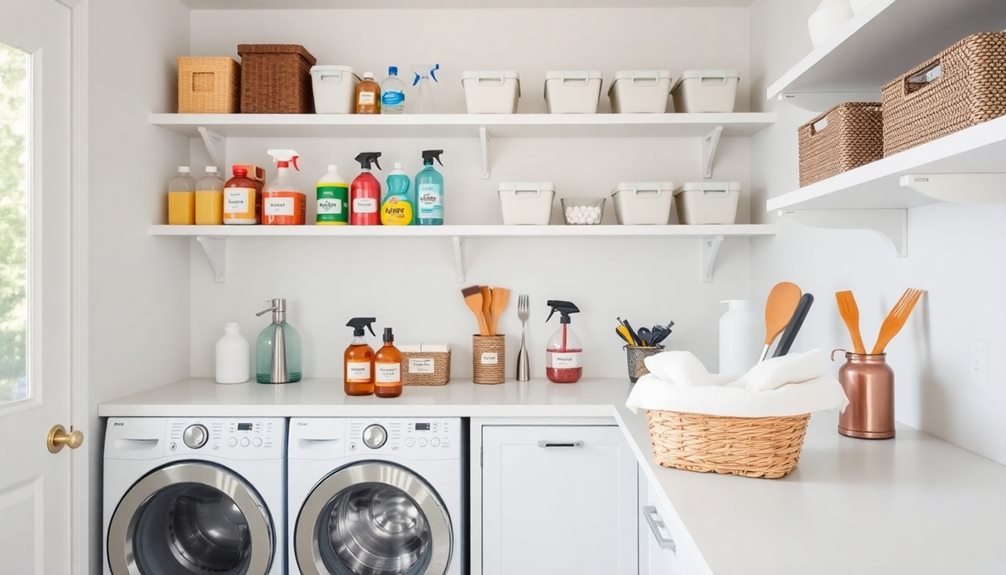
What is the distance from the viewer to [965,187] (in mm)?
1150

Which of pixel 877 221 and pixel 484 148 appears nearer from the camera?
pixel 877 221

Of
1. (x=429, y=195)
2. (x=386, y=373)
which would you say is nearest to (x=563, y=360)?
(x=386, y=373)

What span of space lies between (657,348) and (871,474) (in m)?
1.25

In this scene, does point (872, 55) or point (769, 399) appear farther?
point (872, 55)

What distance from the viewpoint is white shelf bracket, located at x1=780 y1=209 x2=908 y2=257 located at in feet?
5.55

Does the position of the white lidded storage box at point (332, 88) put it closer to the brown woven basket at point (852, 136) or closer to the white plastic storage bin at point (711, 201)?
the white plastic storage bin at point (711, 201)

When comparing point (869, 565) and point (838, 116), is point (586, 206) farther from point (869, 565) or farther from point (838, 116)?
point (869, 565)

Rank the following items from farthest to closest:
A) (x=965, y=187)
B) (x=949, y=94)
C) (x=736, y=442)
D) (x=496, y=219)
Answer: (x=496, y=219) < (x=736, y=442) < (x=965, y=187) < (x=949, y=94)

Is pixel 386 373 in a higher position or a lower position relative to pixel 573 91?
lower

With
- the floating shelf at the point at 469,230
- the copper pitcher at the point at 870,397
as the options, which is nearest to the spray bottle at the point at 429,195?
the floating shelf at the point at 469,230

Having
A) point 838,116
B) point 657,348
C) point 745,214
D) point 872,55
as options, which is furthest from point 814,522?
point 745,214

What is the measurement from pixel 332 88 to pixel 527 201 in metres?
0.83

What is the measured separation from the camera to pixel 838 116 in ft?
4.73

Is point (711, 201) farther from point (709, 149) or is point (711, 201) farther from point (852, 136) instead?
point (852, 136)
